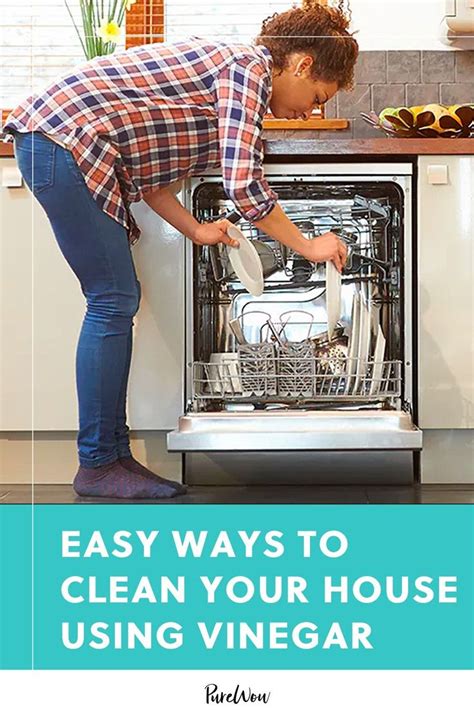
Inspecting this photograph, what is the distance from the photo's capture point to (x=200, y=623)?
0.99 m

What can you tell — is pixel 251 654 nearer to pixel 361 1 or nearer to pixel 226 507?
pixel 226 507

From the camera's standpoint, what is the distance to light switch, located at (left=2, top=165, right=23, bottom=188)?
1549 millimetres

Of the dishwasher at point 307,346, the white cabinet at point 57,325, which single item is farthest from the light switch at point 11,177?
the dishwasher at point 307,346

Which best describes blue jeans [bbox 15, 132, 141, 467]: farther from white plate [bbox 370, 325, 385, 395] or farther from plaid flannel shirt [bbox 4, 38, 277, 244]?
white plate [bbox 370, 325, 385, 395]

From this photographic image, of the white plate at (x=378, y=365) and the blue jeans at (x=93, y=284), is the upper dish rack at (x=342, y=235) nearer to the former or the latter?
the white plate at (x=378, y=365)

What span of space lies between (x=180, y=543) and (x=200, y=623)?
0.27 feet

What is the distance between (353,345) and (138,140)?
1.68 feet

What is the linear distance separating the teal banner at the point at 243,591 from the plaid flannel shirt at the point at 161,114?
0.46 metres

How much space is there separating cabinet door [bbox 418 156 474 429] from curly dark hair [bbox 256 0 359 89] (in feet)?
0.98

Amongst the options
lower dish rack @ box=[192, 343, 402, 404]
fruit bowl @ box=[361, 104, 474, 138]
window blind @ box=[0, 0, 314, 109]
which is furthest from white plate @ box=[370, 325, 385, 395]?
window blind @ box=[0, 0, 314, 109]

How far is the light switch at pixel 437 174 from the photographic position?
1.58 metres
